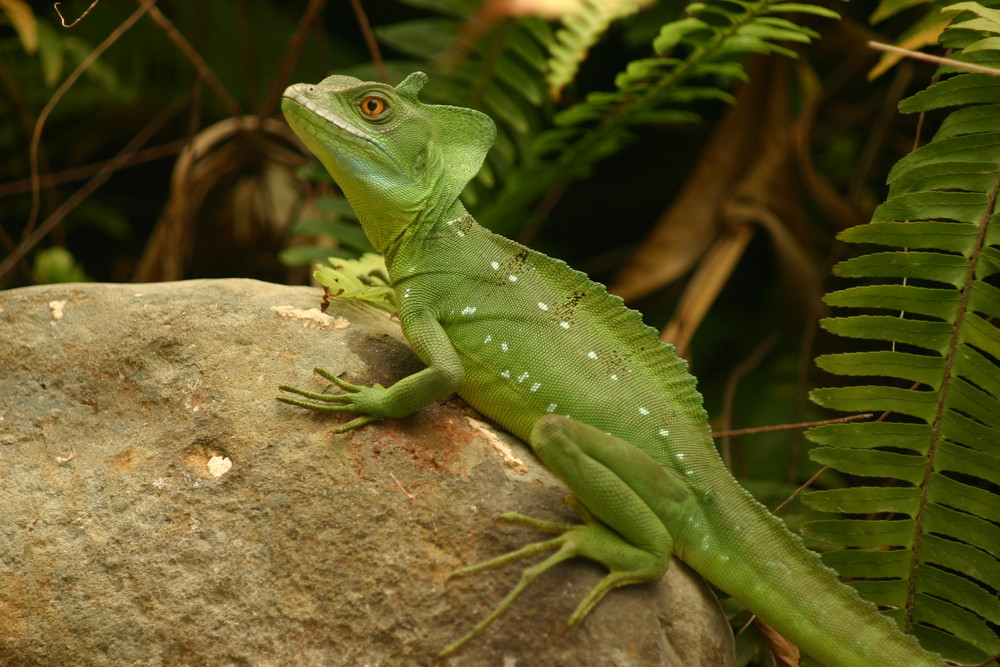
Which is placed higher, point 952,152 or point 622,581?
point 952,152

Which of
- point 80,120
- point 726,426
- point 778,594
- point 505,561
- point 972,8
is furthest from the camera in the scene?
point 80,120

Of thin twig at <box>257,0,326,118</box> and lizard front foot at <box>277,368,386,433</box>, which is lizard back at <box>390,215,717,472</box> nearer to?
lizard front foot at <box>277,368,386,433</box>

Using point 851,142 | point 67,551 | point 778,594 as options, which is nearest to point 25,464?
point 67,551

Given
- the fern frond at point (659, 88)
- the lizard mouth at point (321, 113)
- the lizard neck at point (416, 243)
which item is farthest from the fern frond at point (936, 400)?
the lizard mouth at point (321, 113)

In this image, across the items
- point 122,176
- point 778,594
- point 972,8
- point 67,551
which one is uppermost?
point 972,8

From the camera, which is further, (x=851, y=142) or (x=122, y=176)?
(x=122, y=176)

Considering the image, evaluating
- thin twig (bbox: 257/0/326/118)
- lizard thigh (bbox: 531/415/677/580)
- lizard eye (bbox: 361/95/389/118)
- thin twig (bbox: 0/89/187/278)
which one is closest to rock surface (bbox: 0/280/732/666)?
lizard thigh (bbox: 531/415/677/580)

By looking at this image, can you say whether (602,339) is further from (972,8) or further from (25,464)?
(25,464)

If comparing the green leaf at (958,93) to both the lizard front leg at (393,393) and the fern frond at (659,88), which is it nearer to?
the fern frond at (659,88)

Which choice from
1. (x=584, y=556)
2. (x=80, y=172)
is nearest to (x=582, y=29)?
A: (x=584, y=556)
